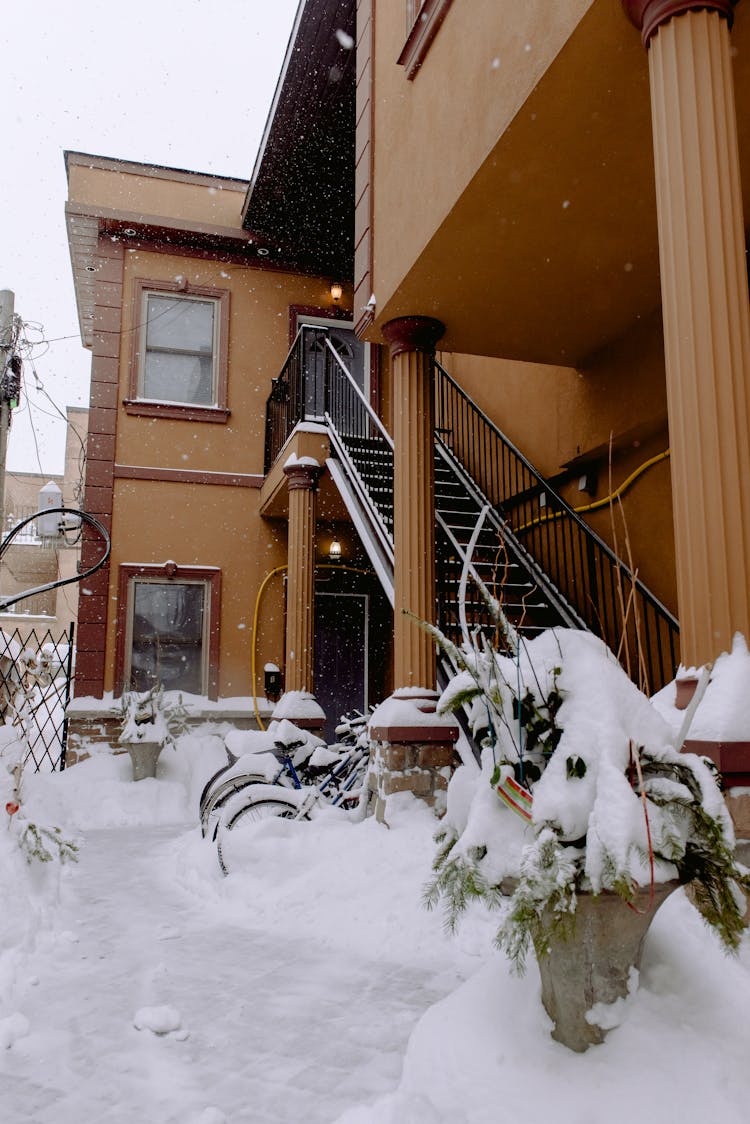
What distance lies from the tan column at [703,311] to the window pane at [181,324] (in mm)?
8910

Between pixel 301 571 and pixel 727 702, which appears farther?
pixel 301 571

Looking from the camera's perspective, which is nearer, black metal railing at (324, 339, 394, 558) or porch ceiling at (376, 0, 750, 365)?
porch ceiling at (376, 0, 750, 365)

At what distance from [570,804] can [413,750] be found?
383cm

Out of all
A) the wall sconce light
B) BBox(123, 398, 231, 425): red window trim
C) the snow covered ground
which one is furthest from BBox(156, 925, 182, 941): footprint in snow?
BBox(123, 398, 231, 425): red window trim

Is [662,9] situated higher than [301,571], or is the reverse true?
[662,9]

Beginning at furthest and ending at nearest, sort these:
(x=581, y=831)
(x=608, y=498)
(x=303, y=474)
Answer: (x=303, y=474) → (x=608, y=498) → (x=581, y=831)

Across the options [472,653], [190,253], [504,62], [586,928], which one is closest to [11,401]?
[190,253]

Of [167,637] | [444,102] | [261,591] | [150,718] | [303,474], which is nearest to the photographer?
[444,102]

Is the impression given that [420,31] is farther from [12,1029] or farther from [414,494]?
[12,1029]

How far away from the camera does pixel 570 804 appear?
2.21m

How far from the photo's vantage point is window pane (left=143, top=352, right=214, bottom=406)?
11.5 metres

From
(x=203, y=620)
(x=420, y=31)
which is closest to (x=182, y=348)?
(x=203, y=620)

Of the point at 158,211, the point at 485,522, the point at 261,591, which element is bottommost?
the point at 261,591

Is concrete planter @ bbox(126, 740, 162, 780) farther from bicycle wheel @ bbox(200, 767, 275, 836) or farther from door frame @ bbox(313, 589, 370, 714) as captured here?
door frame @ bbox(313, 589, 370, 714)
